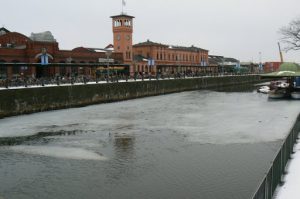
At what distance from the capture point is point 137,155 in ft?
78.4

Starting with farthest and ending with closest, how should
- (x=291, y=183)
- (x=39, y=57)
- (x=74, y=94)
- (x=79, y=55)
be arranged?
(x=79, y=55)
(x=39, y=57)
(x=74, y=94)
(x=291, y=183)

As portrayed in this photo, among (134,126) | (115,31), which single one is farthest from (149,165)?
(115,31)

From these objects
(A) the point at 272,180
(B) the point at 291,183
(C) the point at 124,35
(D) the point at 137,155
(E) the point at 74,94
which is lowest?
(D) the point at 137,155

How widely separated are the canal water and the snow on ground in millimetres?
1822

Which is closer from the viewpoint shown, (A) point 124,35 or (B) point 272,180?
(B) point 272,180

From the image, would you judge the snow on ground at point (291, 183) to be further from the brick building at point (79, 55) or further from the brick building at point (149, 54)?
the brick building at point (149, 54)

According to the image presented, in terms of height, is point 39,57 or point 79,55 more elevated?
point 79,55

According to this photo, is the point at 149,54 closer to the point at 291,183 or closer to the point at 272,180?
the point at 291,183

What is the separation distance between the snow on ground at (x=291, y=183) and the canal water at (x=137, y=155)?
1822 mm

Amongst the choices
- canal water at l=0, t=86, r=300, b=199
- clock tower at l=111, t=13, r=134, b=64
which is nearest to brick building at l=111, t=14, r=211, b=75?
clock tower at l=111, t=13, r=134, b=64

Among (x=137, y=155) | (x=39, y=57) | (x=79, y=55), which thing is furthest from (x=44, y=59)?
(x=137, y=155)

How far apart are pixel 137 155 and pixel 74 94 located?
3170cm

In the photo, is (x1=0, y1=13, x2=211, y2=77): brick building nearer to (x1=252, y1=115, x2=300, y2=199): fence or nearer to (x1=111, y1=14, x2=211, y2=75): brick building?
(x1=111, y1=14, x2=211, y2=75): brick building

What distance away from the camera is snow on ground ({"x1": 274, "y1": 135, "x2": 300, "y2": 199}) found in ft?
44.1
